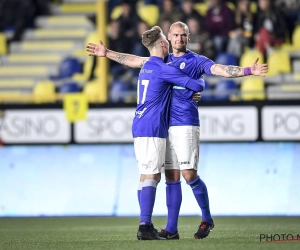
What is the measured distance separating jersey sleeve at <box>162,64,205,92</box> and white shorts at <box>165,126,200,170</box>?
0.41 metres

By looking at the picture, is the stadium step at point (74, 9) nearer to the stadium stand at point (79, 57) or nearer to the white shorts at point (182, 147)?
the stadium stand at point (79, 57)

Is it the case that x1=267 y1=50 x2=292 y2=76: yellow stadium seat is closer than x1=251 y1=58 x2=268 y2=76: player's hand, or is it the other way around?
x1=251 y1=58 x2=268 y2=76: player's hand

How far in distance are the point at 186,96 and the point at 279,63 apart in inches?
304

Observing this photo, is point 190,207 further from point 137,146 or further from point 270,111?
point 137,146

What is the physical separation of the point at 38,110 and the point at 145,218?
589 centimetres

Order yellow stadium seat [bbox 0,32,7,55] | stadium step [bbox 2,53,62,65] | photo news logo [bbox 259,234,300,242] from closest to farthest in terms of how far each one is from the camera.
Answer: photo news logo [bbox 259,234,300,242]
stadium step [bbox 2,53,62,65]
yellow stadium seat [bbox 0,32,7,55]

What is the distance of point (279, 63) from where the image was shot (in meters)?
15.5

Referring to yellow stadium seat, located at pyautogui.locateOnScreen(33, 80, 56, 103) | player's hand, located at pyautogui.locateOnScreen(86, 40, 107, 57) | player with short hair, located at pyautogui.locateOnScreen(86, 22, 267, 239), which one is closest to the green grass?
player with short hair, located at pyautogui.locateOnScreen(86, 22, 267, 239)

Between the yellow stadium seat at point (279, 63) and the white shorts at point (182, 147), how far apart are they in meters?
7.58

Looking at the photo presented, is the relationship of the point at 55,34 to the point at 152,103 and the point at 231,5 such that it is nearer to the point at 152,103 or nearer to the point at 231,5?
the point at 231,5

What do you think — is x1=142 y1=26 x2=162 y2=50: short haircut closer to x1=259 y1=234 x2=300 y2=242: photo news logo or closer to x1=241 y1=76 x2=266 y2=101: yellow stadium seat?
x1=259 y1=234 x2=300 y2=242: photo news logo

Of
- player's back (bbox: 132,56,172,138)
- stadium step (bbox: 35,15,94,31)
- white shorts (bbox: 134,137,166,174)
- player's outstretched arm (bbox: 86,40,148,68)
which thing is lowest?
white shorts (bbox: 134,137,166,174)

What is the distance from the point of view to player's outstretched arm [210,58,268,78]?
7.53 meters

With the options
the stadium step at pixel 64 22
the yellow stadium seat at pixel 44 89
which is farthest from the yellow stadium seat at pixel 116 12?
the yellow stadium seat at pixel 44 89
